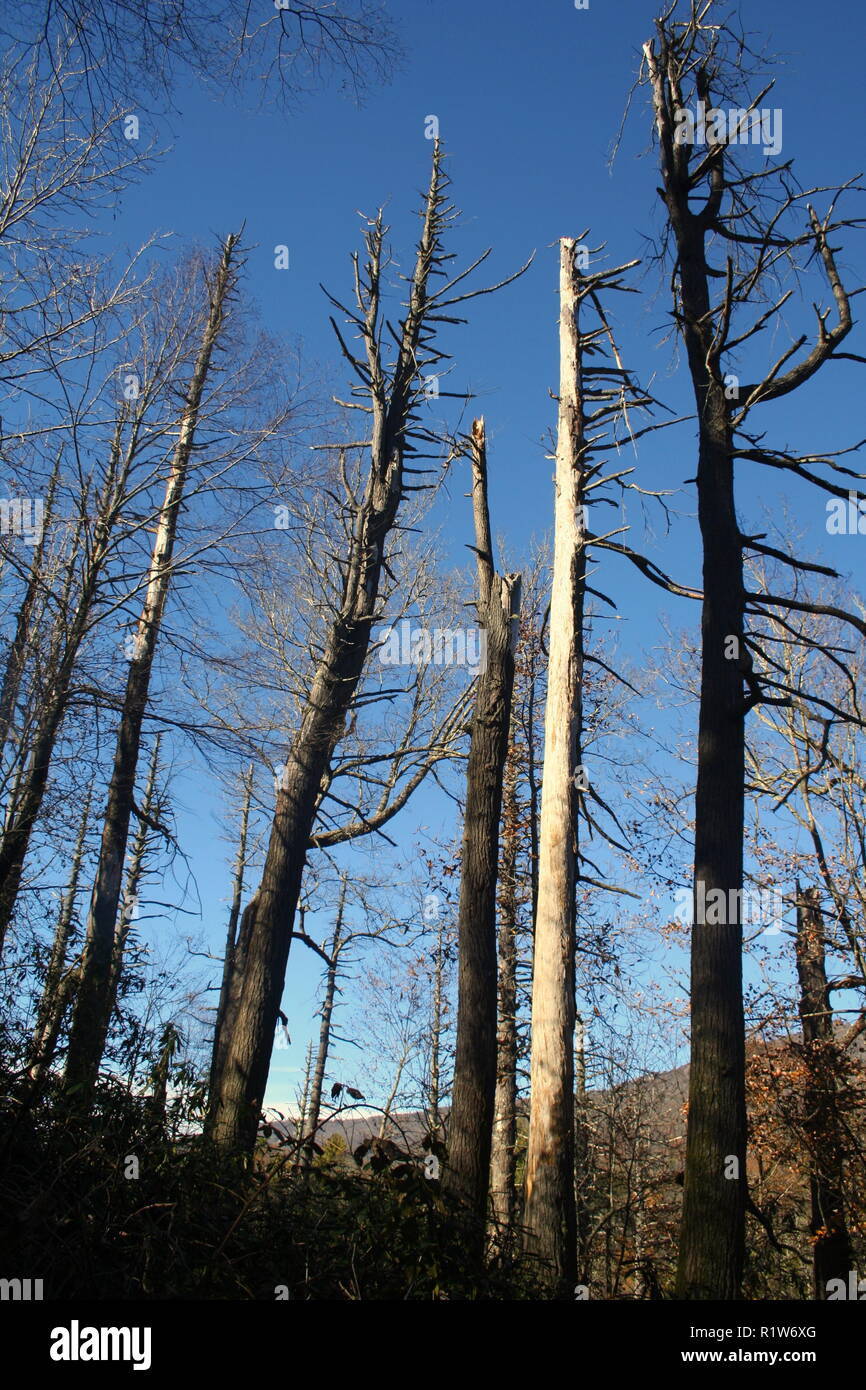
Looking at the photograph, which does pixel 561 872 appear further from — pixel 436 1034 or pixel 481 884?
pixel 436 1034

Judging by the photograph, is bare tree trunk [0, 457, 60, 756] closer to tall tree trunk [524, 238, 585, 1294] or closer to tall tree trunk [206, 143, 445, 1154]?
tall tree trunk [206, 143, 445, 1154]

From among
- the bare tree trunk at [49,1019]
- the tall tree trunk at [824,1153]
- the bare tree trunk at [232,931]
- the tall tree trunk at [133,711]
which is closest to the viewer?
the bare tree trunk at [49,1019]

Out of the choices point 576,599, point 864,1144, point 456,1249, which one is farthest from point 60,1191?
point 864,1144

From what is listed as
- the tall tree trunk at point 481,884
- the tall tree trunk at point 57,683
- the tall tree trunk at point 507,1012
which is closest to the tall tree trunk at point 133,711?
the tall tree trunk at point 57,683

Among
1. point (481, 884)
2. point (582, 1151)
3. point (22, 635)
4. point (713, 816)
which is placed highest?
point (22, 635)

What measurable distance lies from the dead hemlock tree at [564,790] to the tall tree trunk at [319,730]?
83.7 inches

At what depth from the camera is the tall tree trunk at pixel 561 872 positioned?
6770mm

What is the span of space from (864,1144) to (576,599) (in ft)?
32.8

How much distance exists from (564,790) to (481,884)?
1.12 meters

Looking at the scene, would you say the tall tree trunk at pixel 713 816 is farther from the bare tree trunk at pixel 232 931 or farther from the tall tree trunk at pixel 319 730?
the bare tree trunk at pixel 232 931

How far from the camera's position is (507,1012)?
1526 cm

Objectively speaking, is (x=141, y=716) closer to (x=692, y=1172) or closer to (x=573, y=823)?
(x=573, y=823)

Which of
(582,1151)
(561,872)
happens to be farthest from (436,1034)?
(561,872)
